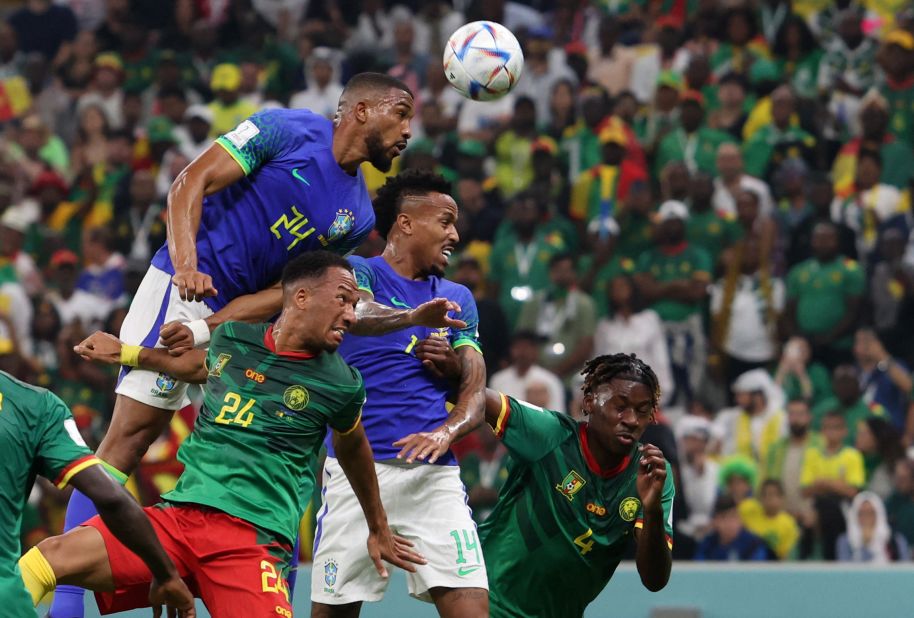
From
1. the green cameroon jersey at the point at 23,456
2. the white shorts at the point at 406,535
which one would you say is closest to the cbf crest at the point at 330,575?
the white shorts at the point at 406,535

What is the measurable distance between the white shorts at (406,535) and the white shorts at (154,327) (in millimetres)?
833

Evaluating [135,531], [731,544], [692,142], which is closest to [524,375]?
[731,544]

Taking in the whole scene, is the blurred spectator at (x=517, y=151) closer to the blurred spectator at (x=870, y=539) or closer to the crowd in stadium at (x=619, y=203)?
the crowd in stadium at (x=619, y=203)

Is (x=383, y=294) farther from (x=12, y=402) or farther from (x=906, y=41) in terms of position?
(x=906, y=41)

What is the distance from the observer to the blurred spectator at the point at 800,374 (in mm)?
11203

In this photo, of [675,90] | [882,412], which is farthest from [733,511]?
[675,90]

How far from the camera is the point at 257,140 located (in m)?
6.88

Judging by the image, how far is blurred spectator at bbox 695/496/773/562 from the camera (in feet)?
34.0

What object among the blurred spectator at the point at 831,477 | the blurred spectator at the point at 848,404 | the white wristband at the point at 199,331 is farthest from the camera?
the blurred spectator at the point at 848,404

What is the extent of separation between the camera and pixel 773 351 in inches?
457

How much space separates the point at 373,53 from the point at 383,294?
27.8ft

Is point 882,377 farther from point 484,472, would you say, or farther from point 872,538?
point 484,472

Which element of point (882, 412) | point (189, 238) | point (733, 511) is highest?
point (189, 238)

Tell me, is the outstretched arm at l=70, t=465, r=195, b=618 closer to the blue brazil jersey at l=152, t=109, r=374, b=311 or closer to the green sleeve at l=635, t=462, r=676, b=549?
the blue brazil jersey at l=152, t=109, r=374, b=311
